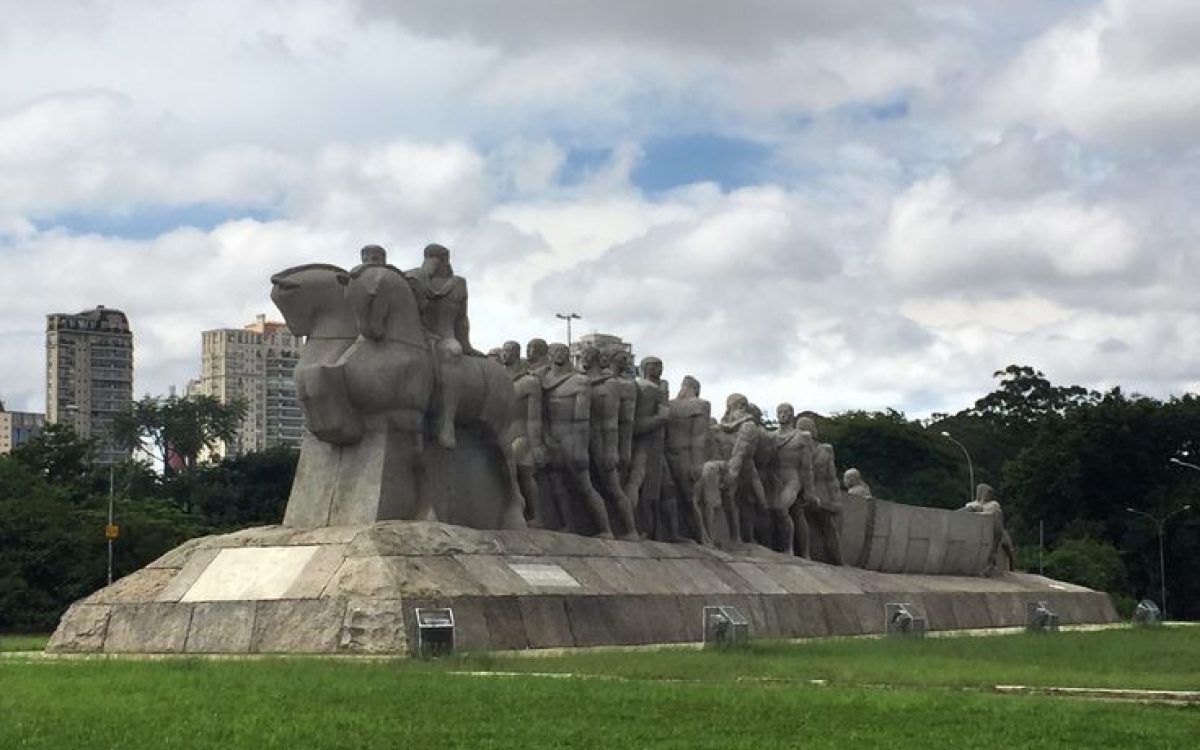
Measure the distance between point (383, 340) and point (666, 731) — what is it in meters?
11.3

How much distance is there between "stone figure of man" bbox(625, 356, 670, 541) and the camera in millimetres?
28750

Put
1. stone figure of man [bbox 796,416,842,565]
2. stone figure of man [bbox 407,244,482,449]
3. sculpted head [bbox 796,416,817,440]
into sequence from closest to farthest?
stone figure of man [bbox 407,244,482,449] → sculpted head [bbox 796,416,817,440] → stone figure of man [bbox 796,416,842,565]

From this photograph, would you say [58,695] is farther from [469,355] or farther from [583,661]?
[469,355]

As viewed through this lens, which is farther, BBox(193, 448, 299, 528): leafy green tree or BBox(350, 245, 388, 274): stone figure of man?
BBox(193, 448, 299, 528): leafy green tree

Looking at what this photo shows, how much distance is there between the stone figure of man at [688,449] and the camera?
30062 millimetres

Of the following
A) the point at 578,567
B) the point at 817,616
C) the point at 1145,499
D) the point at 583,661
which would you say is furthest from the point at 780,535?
the point at 1145,499

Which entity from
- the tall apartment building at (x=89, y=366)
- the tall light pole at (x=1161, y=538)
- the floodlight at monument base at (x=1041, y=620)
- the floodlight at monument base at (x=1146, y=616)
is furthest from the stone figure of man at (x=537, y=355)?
the tall apartment building at (x=89, y=366)

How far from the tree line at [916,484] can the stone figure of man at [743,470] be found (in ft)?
49.0

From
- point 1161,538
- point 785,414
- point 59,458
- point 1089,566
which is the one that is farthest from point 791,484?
point 1161,538

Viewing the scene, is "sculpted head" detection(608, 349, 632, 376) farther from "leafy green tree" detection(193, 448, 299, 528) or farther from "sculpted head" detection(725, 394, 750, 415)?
"leafy green tree" detection(193, 448, 299, 528)

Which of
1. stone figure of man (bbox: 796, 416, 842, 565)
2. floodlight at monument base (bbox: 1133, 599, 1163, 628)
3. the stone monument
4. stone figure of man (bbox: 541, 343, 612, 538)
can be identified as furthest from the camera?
floodlight at monument base (bbox: 1133, 599, 1163, 628)

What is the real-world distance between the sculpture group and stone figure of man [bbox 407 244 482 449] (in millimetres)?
20

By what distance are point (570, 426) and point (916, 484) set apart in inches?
2006

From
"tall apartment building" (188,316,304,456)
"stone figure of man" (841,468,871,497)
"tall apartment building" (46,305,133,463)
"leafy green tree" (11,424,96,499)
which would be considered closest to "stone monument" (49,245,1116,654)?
"stone figure of man" (841,468,871,497)
